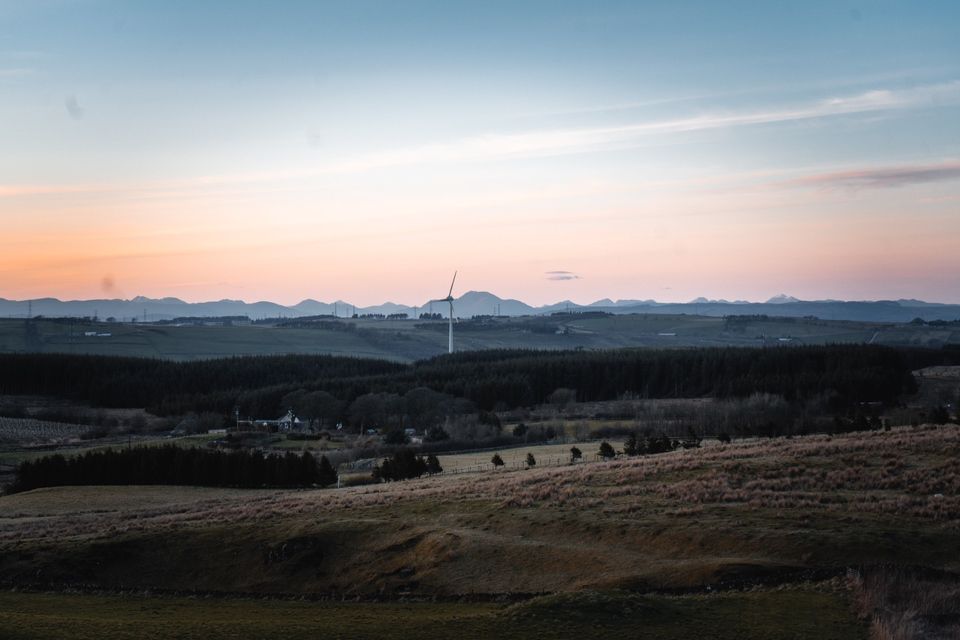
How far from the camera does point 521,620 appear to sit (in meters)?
25.9

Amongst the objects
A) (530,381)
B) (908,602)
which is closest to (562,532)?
(908,602)

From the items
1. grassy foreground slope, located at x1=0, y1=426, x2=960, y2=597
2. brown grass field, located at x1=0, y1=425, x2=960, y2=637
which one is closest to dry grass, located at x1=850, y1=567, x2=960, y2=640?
brown grass field, located at x1=0, y1=425, x2=960, y2=637

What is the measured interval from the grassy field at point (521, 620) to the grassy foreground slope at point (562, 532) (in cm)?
254

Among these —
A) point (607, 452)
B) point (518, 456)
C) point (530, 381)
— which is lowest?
point (518, 456)

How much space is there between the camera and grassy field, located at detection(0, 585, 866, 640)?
24.9 m

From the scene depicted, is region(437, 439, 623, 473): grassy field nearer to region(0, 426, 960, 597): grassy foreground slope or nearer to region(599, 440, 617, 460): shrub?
region(599, 440, 617, 460): shrub

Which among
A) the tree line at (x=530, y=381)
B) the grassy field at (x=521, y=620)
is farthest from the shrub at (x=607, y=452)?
the tree line at (x=530, y=381)

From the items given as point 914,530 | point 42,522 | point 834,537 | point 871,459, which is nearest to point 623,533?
point 834,537

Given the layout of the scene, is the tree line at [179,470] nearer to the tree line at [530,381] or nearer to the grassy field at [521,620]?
the grassy field at [521,620]

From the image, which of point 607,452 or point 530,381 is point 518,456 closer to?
point 607,452

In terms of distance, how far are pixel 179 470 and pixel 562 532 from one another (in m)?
51.9

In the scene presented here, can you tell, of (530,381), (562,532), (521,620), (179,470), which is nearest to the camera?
(521,620)

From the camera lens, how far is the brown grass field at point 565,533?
3142cm

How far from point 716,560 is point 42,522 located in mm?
38633
